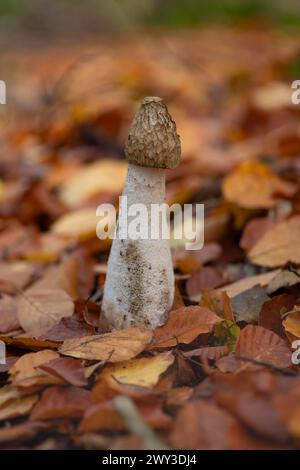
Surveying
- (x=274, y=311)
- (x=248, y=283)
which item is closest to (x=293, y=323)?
(x=274, y=311)

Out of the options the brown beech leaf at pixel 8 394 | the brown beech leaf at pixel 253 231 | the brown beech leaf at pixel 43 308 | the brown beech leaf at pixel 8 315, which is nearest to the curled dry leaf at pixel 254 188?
the brown beech leaf at pixel 253 231

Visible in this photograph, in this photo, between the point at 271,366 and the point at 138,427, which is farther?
the point at 271,366

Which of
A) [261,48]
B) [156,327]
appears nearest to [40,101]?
[261,48]

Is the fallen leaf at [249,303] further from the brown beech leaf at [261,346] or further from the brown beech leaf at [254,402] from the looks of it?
the brown beech leaf at [254,402]

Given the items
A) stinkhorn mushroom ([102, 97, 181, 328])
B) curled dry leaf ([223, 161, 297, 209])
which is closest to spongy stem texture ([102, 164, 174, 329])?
stinkhorn mushroom ([102, 97, 181, 328])

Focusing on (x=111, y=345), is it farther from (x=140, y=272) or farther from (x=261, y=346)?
(x=261, y=346)
